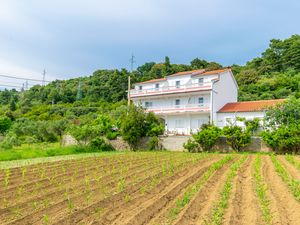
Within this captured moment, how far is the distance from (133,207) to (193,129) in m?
25.0

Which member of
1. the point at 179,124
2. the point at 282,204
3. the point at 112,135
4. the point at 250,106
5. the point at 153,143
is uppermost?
the point at 250,106

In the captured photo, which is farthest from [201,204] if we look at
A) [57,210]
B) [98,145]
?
[98,145]

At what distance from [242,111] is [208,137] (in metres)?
5.87

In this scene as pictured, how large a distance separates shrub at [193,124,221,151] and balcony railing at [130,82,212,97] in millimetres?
7158

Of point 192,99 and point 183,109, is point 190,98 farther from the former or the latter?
point 183,109

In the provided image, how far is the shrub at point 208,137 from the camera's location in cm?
2334

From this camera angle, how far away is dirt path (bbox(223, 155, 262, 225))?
559 cm

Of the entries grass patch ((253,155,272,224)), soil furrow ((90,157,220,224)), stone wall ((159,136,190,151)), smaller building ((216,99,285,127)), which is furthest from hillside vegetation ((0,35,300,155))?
soil furrow ((90,157,220,224))

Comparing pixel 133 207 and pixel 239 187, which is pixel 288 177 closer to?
pixel 239 187

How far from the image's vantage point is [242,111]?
27.4m

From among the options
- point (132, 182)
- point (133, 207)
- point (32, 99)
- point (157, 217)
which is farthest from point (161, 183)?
point (32, 99)

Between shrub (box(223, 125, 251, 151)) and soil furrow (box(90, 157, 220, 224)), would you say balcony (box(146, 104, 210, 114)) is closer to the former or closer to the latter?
shrub (box(223, 125, 251, 151))

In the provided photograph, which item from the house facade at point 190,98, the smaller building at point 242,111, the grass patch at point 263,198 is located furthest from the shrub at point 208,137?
the grass patch at point 263,198

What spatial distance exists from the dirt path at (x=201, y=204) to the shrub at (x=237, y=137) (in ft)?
44.4
